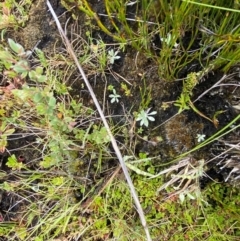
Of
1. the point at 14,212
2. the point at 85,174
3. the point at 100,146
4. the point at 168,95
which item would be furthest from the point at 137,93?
the point at 14,212

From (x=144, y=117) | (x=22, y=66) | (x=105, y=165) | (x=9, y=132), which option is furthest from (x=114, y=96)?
(x=22, y=66)

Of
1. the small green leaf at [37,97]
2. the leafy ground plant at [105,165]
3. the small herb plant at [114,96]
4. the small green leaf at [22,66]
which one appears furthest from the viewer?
the small herb plant at [114,96]

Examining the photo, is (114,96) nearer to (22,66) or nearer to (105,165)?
(105,165)

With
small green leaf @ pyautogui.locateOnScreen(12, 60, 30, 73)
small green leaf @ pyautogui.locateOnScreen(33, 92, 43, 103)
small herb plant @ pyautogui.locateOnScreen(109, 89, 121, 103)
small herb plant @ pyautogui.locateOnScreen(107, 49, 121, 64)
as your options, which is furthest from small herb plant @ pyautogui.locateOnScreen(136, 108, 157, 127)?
small green leaf @ pyautogui.locateOnScreen(12, 60, 30, 73)

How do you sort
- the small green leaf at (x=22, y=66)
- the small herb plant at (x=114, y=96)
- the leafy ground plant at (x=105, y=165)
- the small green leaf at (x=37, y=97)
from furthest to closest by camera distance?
the small herb plant at (x=114, y=96)
the leafy ground plant at (x=105, y=165)
the small green leaf at (x=37, y=97)
the small green leaf at (x=22, y=66)

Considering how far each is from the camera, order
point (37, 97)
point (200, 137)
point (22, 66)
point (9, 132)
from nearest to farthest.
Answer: point (22, 66)
point (37, 97)
point (200, 137)
point (9, 132)

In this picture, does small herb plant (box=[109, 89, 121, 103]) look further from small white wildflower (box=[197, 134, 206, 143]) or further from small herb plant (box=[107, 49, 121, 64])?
small white wildflower (box=[197, 134, 206, 143])

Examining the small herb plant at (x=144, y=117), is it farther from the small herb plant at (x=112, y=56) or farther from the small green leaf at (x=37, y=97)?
the small green leaf at (x=37, y=97)

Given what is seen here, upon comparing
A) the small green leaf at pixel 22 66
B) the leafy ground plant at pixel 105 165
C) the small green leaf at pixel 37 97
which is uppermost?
the small green leaf at pixel 22 66

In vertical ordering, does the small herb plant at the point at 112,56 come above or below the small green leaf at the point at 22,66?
below

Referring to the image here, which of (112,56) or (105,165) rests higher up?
(112,56)

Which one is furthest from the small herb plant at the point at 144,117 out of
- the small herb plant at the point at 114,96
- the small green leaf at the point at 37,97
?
the small green leaf at the point at 37,97
